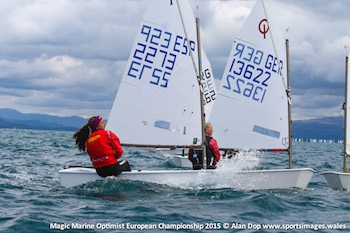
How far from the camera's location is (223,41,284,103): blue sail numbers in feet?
50.1

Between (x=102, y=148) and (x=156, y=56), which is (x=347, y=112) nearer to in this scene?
(x=156, y=56)

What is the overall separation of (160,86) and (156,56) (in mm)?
762

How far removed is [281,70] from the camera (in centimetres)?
1521

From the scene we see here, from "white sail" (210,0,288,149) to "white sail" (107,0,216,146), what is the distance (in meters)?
1.69

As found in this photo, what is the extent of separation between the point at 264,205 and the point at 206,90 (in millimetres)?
14646

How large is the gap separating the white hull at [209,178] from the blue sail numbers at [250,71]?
8.90 ft

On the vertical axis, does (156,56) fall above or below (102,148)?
above

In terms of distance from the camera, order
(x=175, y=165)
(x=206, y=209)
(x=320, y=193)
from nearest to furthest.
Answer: (x=206, y=209)
(x=320, y=193)
(x=175, y=165)

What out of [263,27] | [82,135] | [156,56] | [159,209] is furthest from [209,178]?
[263,27]

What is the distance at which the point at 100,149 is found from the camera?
474 inches

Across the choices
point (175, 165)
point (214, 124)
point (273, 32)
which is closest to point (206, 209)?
point (214, 124)

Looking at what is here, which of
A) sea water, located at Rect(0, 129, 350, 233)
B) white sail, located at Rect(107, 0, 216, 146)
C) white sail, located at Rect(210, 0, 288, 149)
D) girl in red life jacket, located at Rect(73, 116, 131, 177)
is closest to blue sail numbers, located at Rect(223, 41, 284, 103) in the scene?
white sail, located at Rect(210, 0, 288, 149)

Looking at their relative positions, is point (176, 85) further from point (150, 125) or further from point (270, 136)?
point (270, 136)

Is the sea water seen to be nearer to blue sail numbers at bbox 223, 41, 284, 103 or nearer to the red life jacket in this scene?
the red life jacket
